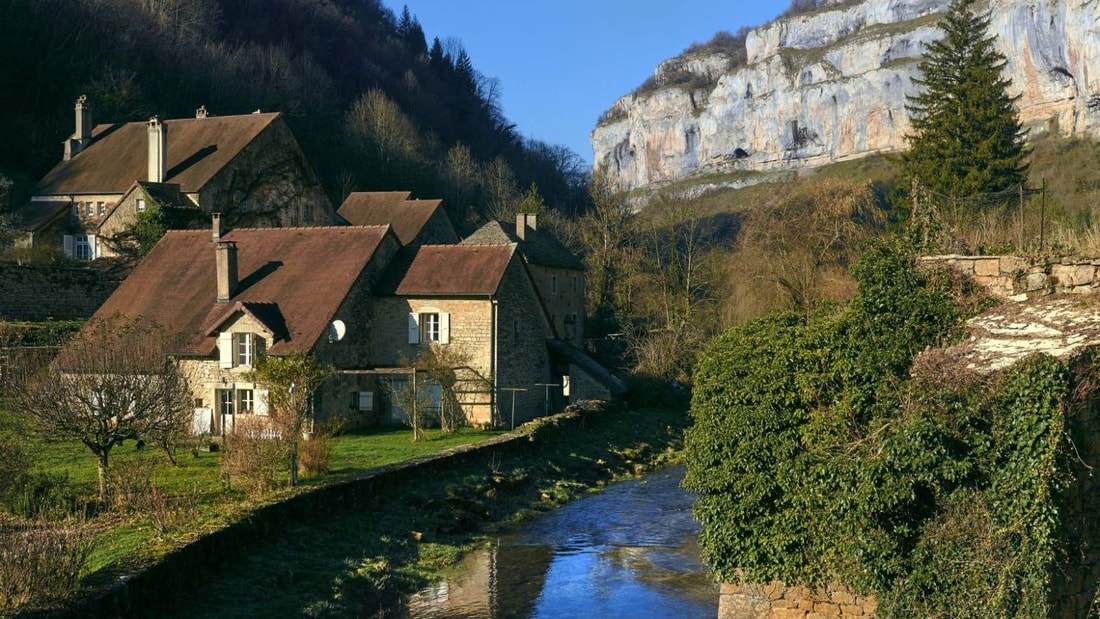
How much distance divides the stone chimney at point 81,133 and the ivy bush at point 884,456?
44511mm

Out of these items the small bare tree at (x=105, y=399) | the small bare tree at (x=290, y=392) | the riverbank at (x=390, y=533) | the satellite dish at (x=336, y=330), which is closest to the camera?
the riverbank at (x=390, y=533)

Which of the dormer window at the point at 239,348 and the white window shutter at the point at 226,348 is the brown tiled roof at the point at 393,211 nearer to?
the dormer window at the point at 239,348

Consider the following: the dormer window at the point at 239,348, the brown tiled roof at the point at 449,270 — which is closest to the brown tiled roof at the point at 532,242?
the brown tiled roof at the point at 449,270

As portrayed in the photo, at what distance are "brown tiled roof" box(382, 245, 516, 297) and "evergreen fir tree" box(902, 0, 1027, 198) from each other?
14603 millimetres

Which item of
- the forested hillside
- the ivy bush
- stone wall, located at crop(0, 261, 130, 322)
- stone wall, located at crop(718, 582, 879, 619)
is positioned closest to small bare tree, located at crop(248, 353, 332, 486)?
the ivy bush

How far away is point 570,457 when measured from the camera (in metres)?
26.8

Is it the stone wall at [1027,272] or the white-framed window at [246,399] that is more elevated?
the stone wall at [1027,272]

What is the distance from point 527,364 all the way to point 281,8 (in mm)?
77227

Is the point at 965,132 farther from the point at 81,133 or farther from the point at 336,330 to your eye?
the point at 81,133

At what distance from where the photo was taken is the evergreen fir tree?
3216 centimetres

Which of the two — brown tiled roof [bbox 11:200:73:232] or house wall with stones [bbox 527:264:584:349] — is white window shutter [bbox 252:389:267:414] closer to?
house wall with stones [bbox 527:264:584:349]

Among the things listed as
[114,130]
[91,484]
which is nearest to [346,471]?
A: [91,484]

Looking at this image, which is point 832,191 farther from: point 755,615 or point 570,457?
point 755,615

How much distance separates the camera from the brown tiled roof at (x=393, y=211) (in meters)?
46.4
